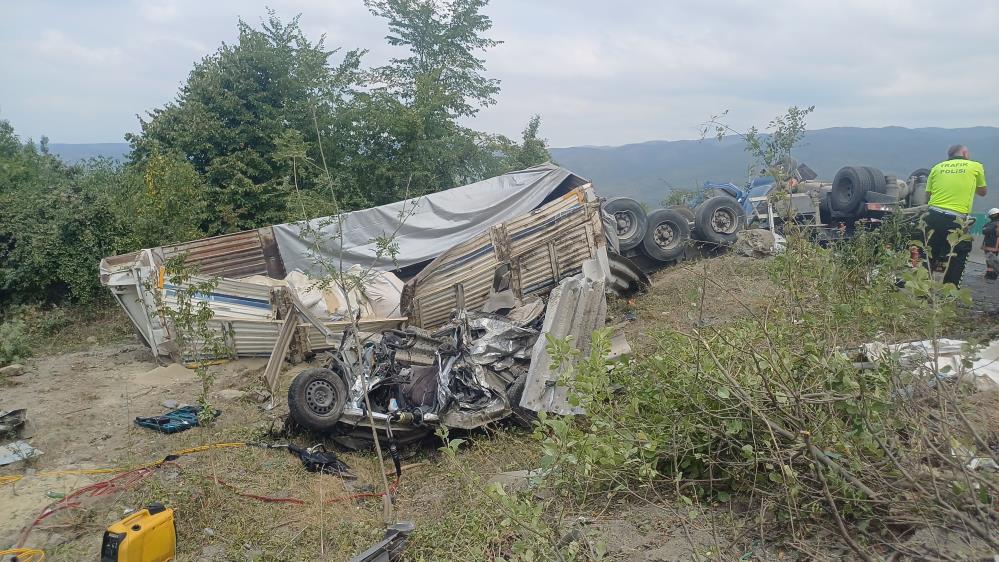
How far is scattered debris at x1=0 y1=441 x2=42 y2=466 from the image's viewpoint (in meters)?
5.14

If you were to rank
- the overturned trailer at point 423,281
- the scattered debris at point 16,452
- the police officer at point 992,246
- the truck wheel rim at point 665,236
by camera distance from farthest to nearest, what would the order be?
the truck wheel rim at point 665,236, the overturned trailer at point 423,281, the police officer at point 992,246, the scattered debris at point 16,452

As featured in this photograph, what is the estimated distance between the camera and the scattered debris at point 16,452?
5.14 metres

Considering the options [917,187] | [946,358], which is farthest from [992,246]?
[946,358]

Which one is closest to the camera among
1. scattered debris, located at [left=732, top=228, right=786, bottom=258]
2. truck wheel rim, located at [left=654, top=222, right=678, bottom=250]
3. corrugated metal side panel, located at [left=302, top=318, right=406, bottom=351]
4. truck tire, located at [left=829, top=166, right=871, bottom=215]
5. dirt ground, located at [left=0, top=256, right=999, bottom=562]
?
dirt ground, located at [left=0, top=256, right=999, bottom=562]

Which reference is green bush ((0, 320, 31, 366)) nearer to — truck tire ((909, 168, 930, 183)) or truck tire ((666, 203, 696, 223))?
truck tire ((666, 203, 696, 223))

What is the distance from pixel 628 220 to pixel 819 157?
60.4 feet

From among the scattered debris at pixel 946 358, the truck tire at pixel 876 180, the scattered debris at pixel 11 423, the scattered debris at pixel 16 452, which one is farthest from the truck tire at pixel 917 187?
the scattered debris at pixel 11 423

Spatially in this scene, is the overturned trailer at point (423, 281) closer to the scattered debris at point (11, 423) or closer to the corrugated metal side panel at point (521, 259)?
the corrugated metal side panel at point (521, 259)

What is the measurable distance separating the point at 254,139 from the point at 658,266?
9859mm

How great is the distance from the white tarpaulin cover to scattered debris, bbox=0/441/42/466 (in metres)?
5.99

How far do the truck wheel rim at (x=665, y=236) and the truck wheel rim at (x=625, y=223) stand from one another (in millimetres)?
417

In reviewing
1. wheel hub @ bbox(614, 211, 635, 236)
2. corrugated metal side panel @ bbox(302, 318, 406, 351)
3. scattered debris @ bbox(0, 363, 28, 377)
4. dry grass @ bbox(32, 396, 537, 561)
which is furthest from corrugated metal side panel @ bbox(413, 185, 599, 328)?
scattered debris @ bbox(0, 363, 28, 377)

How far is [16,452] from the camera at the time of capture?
521 centimetres

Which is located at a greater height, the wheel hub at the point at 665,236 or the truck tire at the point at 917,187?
the truck tire at the point at 917,187
